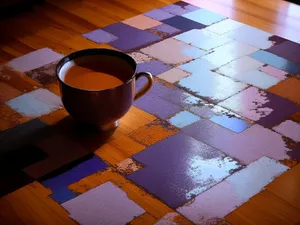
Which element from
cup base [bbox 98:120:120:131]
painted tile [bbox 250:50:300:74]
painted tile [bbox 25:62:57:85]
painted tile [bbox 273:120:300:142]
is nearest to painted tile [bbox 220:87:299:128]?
painted tile [bbox 273:120:300:142]

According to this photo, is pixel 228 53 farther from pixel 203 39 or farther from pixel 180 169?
pixel 180 169

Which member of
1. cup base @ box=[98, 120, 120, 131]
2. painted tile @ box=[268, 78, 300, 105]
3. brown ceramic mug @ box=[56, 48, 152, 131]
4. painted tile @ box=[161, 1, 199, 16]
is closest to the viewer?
brown ceramic mug @ box=[56, 48, 152, 131]

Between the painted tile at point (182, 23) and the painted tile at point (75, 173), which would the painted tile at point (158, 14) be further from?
the painted tile at point (75, 173)

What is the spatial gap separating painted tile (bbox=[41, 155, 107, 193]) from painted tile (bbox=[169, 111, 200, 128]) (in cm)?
23

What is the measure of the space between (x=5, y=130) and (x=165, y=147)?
1.30ft

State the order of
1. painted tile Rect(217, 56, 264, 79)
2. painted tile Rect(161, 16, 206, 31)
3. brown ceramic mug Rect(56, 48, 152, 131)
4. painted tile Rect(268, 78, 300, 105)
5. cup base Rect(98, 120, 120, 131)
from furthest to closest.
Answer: painted tile Rect(161, 16, 206, 31), painted tile Rect(217, 56, 264, 79), painted tile Rect(268, 78, 300, 105), cup base Rect(98, 120, 120, 131), brown ceramic mug Rect(56, 48, 152, 131)

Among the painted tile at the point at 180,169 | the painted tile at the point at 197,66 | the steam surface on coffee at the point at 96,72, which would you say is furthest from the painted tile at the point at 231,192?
the painted tile at the point at 197,66

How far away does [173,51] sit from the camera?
1.65m

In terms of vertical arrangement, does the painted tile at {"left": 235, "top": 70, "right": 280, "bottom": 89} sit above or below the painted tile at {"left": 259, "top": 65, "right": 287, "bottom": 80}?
below

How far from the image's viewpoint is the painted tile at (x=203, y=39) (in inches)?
66.6

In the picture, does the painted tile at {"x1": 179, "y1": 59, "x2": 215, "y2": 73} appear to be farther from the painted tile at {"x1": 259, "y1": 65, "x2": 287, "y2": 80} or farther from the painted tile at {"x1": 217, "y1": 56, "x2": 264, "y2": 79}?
the painted tile at {"x1": 259, "y1": 65, "x2": 287, "y2": 80}

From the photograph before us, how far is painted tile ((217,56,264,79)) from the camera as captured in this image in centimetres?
153

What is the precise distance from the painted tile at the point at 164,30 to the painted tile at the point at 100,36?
138mm

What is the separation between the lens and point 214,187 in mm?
1109
